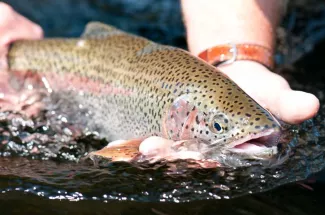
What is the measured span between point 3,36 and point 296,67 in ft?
6.94

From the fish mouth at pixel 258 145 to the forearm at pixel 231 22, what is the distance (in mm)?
898

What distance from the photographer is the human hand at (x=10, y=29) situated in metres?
3.41

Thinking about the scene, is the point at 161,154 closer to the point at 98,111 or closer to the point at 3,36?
the point at 98,111

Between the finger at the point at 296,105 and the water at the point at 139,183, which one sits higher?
the finger at the point at 296,105

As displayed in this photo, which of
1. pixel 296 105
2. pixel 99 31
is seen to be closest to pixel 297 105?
pixel 296 105

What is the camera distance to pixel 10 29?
136 inches

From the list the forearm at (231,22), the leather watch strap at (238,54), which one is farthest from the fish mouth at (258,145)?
the forearm at (231,22)

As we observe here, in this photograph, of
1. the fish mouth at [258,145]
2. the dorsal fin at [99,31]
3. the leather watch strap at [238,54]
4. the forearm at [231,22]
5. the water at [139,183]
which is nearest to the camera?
the fish mouth at [258,145]

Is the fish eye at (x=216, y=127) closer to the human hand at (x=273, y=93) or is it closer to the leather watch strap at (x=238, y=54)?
the human hand at (x=273, y=93)

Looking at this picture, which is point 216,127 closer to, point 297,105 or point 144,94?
point 297,105

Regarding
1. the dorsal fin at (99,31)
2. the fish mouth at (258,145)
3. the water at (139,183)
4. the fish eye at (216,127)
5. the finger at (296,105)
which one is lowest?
the water at (139,183)

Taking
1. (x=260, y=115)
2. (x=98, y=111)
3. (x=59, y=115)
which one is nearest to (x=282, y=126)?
(x=260, y=115)

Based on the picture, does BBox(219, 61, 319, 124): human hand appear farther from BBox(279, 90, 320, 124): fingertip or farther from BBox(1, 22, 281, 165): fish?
BBox(1, 22, 281, 165): fish

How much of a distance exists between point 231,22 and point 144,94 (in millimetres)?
692
